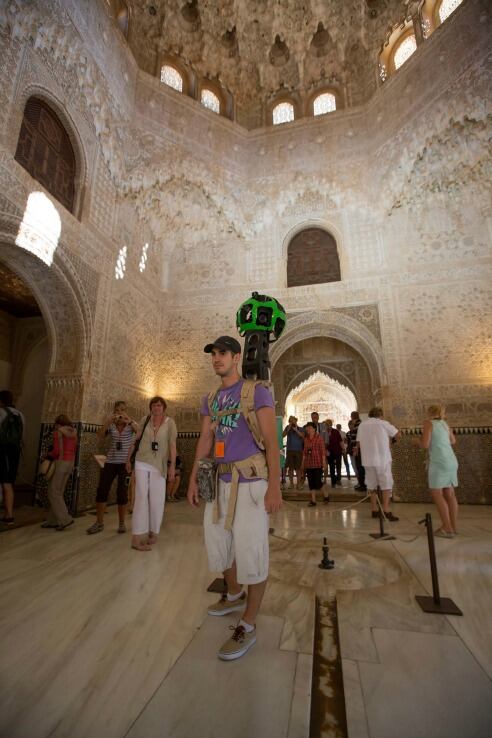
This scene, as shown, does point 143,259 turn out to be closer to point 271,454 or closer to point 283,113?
point 283,113

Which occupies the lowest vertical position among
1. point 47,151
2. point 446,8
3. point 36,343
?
point 36,343

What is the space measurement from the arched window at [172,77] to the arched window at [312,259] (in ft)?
15.7

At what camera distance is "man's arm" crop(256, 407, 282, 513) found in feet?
6.08

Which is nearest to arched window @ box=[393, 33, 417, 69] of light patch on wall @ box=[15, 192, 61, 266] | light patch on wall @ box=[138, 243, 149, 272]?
light patch on wall @ box=[138, 243, 149, 272]

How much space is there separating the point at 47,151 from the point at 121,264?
7.21 feet

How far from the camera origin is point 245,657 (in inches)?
65.1

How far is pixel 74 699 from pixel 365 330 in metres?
7.75

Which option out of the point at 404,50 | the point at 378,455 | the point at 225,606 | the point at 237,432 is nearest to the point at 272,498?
the point at 237,432

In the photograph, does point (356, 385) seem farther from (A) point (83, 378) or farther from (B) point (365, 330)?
(A) point (83, 378)

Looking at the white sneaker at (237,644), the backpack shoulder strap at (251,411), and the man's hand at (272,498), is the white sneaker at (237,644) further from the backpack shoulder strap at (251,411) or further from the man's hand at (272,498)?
the backpack shoulder strap at (251,411)

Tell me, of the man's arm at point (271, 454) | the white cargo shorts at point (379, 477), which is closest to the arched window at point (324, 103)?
the white cargo shorts at point (379, 477)

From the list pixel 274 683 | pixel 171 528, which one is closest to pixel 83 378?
pixel 171 528

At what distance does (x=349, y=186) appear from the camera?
8.84 meters

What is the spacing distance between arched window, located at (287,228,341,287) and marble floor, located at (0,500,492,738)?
6764 millimetres
